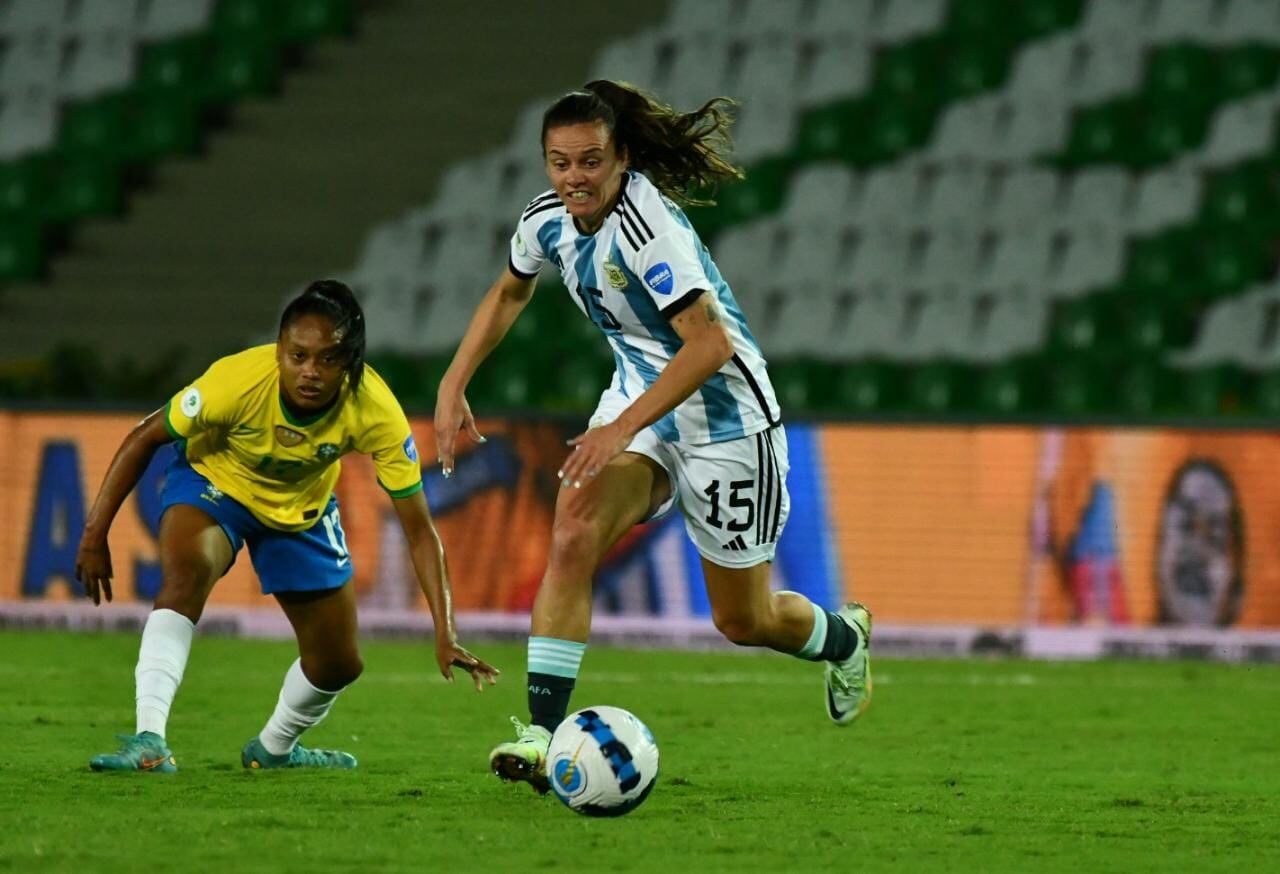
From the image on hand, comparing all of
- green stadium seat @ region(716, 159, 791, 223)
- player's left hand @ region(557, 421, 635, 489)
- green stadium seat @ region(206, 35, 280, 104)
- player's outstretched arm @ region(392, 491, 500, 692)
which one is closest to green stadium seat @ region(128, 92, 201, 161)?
green stadium seat @ region(206, 35, 280, 104)

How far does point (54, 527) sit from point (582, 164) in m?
7.69

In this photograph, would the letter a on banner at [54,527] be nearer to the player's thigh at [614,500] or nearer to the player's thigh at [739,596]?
the player's thigh at [739,596]

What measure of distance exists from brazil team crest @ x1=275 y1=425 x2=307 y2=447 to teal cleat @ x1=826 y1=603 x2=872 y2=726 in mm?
2036

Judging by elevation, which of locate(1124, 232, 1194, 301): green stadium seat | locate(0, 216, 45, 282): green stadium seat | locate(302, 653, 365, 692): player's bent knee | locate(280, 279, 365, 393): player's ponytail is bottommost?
locate(302, 653, 365, 692): player's bent knee

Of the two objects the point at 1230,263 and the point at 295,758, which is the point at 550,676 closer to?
the point at 295,758

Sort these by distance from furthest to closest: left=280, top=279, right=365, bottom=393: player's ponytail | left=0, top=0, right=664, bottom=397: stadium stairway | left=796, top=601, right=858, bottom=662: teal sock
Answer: left=0, top=0, right=664, bottom=397: stadium stairway → left=796, top=601, right=858, bottom=662: teal sock → left=280, top=279, right=365, bottom=393: player's ponytail

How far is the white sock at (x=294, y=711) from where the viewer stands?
6777mm

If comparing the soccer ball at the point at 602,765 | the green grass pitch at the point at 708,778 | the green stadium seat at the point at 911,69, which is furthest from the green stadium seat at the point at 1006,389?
the soccer ball at the point at 602,765

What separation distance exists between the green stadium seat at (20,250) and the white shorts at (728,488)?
43.4 feet

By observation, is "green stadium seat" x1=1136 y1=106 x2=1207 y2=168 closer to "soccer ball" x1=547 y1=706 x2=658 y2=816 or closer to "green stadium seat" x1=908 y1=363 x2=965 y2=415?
"green stadium seat" x1=908 y1=363 x2=965 y2=415

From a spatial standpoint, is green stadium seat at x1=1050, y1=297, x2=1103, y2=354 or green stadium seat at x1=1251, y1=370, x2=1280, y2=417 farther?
green stadium seat at x1=1050, y1=297, x2=1103, y2=354

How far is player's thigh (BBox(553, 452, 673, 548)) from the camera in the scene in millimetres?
6195

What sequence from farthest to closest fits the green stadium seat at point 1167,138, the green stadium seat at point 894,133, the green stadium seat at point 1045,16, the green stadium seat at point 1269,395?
the green stadium seat at point 1045,16, the green stadium seat at point 894,133, the green stadium seat at point 1167,138, the green stadium seat at point 1269,395

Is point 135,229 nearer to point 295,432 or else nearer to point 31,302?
point 31,302
